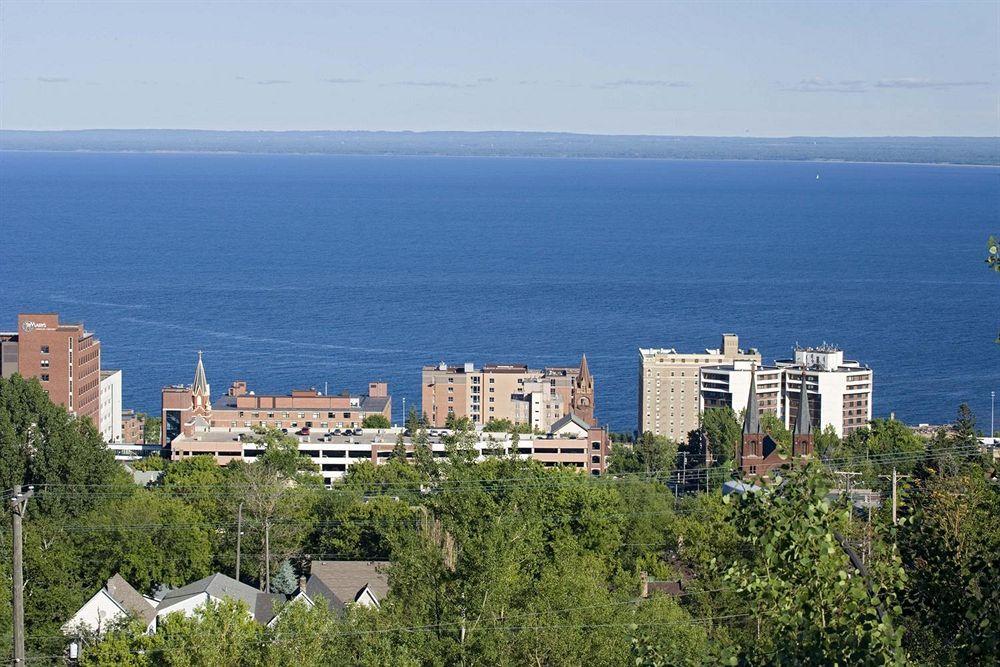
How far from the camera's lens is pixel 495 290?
315 ft

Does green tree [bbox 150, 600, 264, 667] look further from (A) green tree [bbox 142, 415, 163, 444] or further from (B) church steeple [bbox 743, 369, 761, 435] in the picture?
(A) green tree [bbox 142, 415, 163, 444]

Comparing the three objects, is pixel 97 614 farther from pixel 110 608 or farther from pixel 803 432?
pixel 803 432

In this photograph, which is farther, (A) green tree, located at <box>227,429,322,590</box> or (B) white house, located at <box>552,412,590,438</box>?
(B) white house, located at <box>552,412,590,438</box>

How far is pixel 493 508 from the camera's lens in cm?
1595

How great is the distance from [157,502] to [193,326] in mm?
50794

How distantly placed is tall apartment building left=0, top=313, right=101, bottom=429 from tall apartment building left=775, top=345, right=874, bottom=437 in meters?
27.3

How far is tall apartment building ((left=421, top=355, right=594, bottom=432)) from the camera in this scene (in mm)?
58938

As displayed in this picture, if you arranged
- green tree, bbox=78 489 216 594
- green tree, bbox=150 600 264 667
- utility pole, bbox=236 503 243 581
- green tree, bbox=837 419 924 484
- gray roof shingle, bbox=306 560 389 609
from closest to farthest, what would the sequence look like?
1. green tree, bbox=150 600 264 667
2. gray roof shingle, bbox=306 560 389 609
3. green tree, bbox=78 489 216 594
4. utility pole, bbox=236 503 243 581
5. green tree, bbox=837 419 924 484

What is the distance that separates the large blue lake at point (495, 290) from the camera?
2729 inches

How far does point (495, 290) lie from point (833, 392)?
36712 millimetres

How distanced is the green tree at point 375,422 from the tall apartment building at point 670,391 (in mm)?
13030

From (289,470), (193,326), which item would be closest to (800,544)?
(289,470)

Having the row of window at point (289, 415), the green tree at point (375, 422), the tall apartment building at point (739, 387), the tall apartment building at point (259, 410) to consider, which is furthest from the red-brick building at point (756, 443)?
the tall apartment building at point (739, 387)

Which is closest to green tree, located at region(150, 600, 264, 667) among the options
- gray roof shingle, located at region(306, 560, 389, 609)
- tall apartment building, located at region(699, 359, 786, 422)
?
gray roof shingle, located at region(306, 560, 389, 609)
